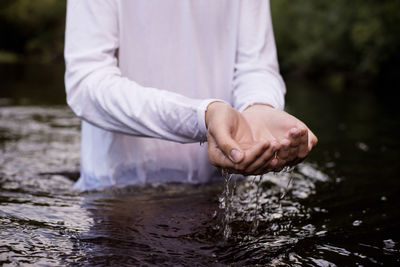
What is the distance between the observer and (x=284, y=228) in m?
2.45

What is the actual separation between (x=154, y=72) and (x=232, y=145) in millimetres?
1011

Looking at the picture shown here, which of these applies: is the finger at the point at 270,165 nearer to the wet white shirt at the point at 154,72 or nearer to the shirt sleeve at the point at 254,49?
the wet white shirt at the point at 154,72

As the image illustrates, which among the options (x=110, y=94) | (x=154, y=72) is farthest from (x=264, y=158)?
(x=154, y=72)

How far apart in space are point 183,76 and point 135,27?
1.18ft

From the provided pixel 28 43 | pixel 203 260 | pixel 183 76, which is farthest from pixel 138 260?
pixel 28 43

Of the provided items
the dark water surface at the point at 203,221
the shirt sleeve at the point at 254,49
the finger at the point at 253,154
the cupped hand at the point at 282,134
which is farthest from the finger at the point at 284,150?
the shirt sleeve at the point at 254,49

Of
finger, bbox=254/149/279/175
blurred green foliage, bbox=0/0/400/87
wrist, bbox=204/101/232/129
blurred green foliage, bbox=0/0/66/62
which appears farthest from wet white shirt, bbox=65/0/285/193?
blurred green foliage, bbox=0/0/66/62

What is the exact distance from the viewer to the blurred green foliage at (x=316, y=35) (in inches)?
942

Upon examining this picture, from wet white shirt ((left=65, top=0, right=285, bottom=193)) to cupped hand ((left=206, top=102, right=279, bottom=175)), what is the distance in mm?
198

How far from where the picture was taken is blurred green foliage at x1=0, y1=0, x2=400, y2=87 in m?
23.9

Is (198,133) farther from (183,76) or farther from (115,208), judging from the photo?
(115,208)

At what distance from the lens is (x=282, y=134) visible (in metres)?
1.84

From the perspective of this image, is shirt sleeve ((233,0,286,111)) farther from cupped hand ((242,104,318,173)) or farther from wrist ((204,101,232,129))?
wrist ((204,101,232,129))

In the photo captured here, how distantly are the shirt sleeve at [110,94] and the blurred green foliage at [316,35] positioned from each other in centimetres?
2264
